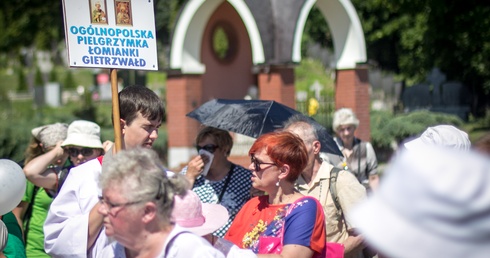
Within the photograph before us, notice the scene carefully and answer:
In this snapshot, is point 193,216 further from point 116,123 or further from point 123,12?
point 123,12

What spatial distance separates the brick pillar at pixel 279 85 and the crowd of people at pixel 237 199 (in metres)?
9.27

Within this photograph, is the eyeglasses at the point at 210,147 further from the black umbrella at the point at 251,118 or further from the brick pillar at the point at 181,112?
the brick pillar at the point at 181,112

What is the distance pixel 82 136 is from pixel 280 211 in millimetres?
2547

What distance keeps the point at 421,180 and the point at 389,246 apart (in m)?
0.20

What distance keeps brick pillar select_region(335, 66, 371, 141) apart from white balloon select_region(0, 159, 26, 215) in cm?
1269

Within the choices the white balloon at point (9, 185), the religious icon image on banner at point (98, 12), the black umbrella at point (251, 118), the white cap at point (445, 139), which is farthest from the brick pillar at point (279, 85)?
the religious icon image on banner at point (98, 12)

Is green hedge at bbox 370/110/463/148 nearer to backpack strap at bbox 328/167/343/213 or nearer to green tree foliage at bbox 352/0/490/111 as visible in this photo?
green tree foliage at bbox 352/0/490/111

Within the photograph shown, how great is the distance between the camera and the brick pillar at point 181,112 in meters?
18.0

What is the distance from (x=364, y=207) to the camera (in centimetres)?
208

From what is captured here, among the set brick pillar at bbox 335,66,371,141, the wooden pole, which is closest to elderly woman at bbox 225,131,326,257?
the wooden pole

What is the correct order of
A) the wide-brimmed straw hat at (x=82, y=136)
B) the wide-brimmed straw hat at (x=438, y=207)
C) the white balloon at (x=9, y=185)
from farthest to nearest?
1. the wide-brimmed straw hat at (x=82, y=136)
2. the white balloon at (x=9, y=185)
3. the wide-brimmed straw hat at (x=438, y=207)

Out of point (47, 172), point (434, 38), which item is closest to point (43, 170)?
point (47, 172)

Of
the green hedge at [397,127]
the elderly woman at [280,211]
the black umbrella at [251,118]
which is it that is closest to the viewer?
the elderly woman at [280,211]

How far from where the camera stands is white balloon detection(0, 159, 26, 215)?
4.75 m
